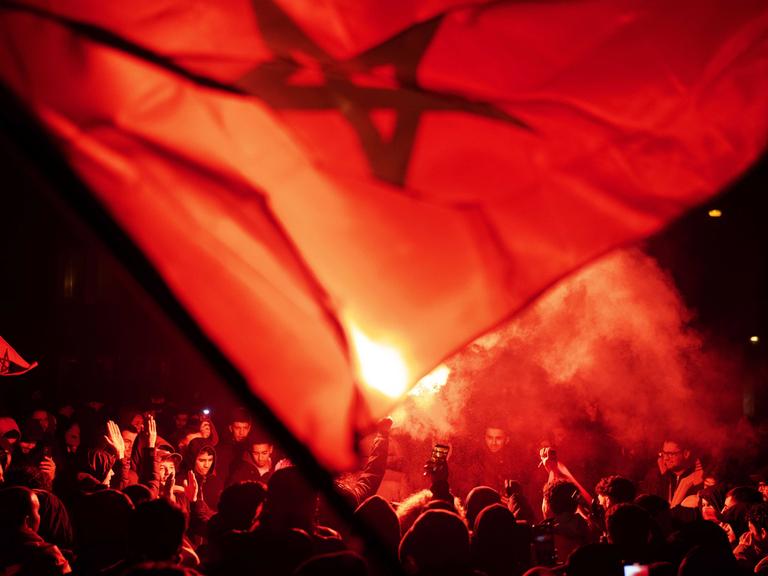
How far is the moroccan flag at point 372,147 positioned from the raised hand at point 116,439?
4.76 metres

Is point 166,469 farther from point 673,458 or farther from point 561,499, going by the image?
point 673,458

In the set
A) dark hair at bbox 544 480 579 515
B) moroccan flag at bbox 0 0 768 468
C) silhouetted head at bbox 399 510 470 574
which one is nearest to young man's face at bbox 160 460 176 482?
dark hair at bbox 544 480 579 515

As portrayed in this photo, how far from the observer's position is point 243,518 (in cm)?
330

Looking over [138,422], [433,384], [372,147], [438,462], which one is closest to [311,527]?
[372,147]

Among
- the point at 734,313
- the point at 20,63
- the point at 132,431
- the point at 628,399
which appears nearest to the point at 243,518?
the point at 20,63

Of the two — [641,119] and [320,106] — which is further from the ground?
[320,106]

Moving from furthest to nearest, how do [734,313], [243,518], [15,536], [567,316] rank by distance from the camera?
[734,313] < [567,316] < [243,518] < [15,536]

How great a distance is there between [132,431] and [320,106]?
17.0 feet

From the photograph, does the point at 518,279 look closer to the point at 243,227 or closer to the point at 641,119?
the point at 641,119

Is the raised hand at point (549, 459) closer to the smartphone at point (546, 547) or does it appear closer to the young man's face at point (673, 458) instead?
the young man's face at point (673, 458)

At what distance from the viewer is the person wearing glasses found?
6.66 metres

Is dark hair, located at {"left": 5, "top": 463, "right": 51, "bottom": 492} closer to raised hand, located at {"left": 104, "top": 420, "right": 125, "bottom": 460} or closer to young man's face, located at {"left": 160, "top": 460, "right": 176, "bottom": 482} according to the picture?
young man's face, located at {"left": 160, "top": 460, "right": 176, "bottom": 482}

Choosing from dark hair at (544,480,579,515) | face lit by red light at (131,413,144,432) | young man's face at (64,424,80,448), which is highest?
young man's face at (64,424,80,448)

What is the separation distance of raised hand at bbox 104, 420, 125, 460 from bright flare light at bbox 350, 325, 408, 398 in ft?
16.2
